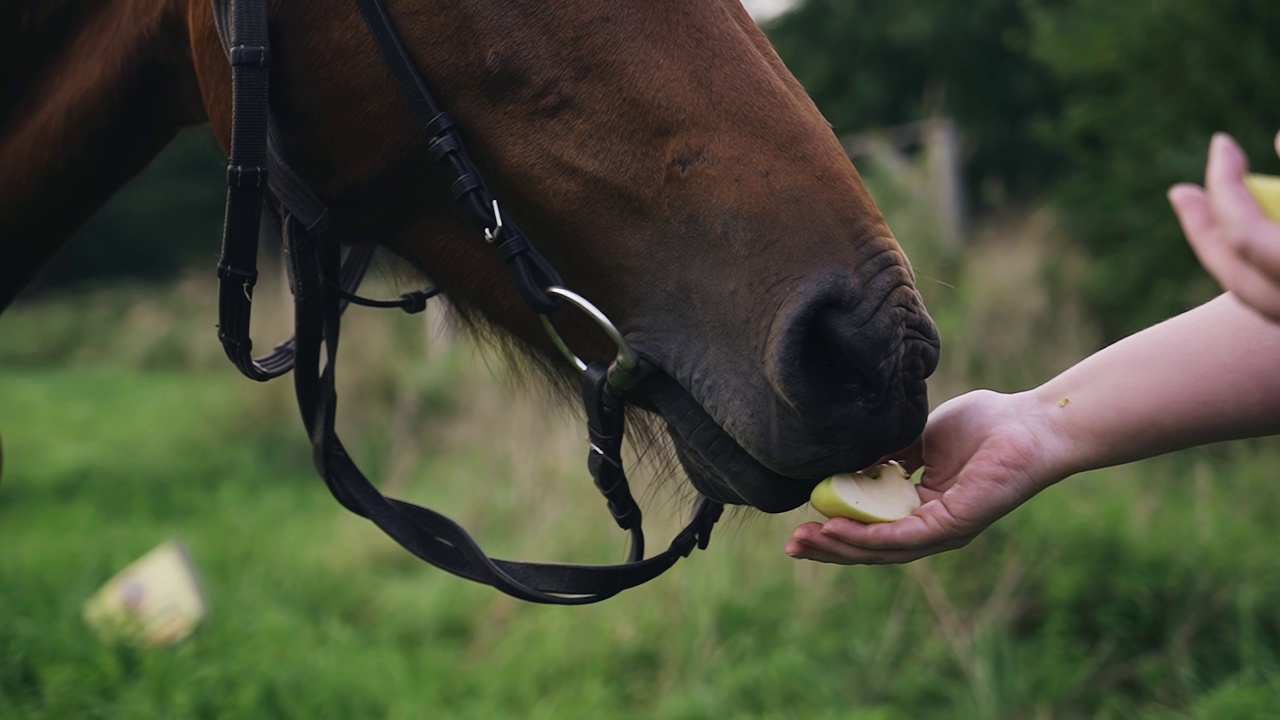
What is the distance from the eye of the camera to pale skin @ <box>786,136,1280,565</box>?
1536 mm

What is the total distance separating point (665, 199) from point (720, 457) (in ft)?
1.21

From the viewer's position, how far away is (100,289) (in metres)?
19.9

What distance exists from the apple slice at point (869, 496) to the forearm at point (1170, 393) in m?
0.23

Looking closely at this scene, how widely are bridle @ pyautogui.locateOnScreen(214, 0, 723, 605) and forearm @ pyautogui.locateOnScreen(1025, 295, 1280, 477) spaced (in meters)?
0.57

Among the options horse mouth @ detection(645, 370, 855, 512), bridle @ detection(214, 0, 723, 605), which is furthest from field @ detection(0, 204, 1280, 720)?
horse mouth @ detection(645, 370, 855, 512)

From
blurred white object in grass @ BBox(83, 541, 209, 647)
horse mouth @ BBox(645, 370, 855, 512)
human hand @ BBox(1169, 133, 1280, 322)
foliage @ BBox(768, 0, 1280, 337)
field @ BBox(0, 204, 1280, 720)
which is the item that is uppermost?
human hand @ BBox(1169, 133, 1280, 322)

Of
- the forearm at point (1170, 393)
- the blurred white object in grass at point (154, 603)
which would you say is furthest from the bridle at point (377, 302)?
the blurred white object in grass at point (154, 603)

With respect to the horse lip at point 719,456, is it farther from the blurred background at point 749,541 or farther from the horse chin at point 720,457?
the blurred background at point 749,541

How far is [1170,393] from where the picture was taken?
5.16 ft

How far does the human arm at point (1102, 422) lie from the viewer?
5.04 feet

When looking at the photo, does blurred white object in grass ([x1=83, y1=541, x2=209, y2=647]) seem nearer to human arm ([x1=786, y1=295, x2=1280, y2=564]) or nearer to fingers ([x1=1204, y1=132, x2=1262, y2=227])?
human arm ([x1=786, y1=295, x2=1280, y2=564])

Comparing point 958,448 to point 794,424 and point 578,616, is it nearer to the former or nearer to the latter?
point 794,424

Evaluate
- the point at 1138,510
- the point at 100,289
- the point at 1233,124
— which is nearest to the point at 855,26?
the point at 1233,124

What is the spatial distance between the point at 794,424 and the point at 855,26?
14.4 m
